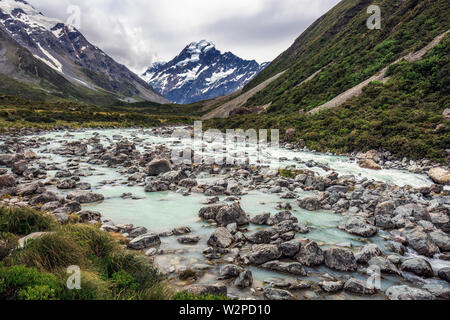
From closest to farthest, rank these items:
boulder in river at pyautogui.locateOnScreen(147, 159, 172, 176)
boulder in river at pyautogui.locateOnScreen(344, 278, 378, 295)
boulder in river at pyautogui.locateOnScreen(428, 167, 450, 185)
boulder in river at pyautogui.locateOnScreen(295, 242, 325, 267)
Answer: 1. boulder in river at pyautogui.locateOnScreen(344, 278, 378, 295)
2. boulder in river at pyautogui.locateOnScreen(295, 242, 325, 267)
3. boulder in river at pyautogui.locateOnScreen(428, 167, 450, 185)
4. boulder in river at pyautogui.locateOnScreen(147, 159, 172, 176)

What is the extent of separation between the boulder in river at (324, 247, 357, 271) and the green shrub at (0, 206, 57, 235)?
29.8 ft

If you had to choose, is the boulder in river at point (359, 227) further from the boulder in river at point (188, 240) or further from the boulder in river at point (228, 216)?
the boulder in river at point (188, 240)

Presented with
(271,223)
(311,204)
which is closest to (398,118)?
(311,204)

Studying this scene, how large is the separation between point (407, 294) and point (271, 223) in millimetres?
5565

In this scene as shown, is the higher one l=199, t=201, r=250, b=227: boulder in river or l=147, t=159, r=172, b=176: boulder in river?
l=147, t=159, r=172, b=176: boulder in river

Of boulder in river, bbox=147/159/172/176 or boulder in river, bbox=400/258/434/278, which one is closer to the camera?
boulder in river, bbox=400/258/434/278

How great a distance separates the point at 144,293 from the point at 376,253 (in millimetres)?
7559

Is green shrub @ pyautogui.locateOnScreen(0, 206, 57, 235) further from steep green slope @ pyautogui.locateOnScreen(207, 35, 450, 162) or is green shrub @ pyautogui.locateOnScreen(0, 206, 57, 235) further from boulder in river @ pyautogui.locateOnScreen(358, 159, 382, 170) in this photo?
steep green slope @ pyautogui.locateOnScreen(207, 35, 450, 162)

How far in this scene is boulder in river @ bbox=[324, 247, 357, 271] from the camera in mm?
7754

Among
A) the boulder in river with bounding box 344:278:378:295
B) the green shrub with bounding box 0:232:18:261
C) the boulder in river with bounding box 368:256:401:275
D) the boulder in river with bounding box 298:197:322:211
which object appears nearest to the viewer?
the green shrub with bounding box 0:232:18:261

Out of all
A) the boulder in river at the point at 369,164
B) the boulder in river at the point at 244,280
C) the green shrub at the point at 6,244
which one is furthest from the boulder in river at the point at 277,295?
the boulder in river at the point at 369,164

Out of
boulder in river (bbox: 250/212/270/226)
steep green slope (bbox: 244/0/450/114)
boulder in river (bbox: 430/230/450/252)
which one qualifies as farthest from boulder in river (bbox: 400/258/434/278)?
steep green slope (bbox: 244/0/450/114)

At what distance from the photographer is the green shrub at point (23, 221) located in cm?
769

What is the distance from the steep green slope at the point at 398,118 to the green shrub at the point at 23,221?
27022 mm
